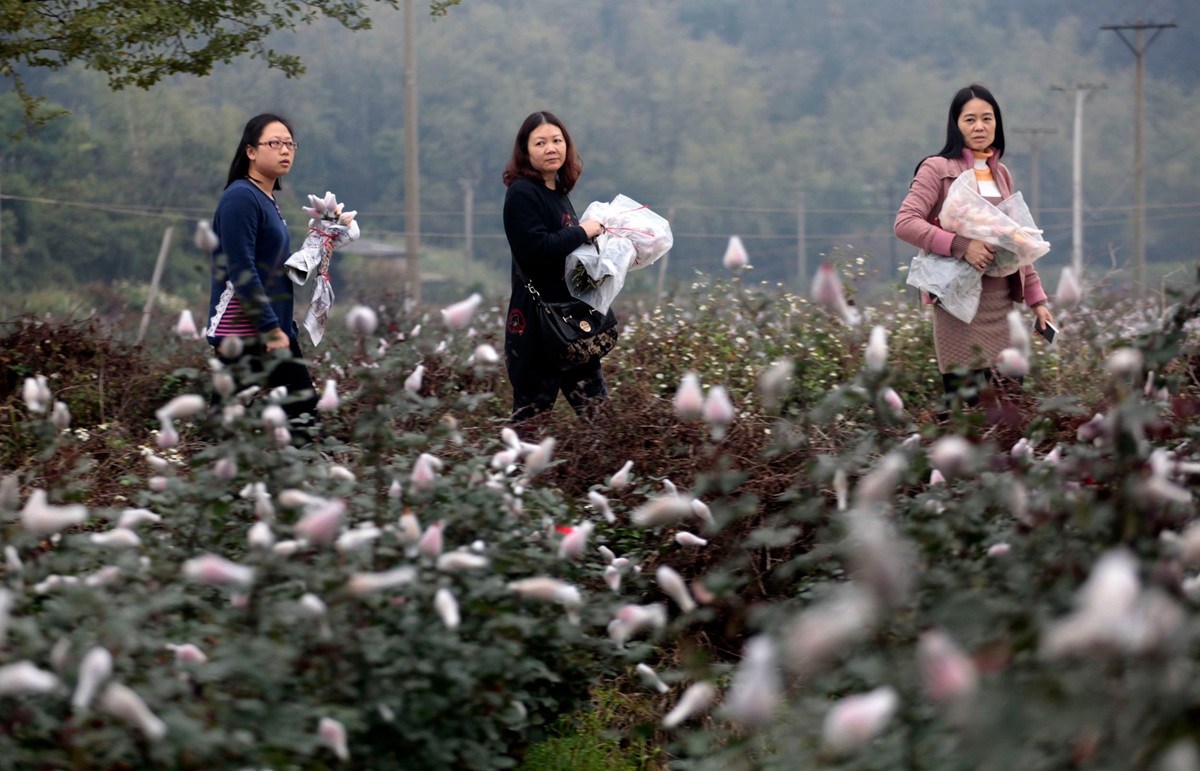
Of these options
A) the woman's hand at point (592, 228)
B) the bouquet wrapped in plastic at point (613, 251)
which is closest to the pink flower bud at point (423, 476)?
the bouquet wrapped in plastic at point (613, 251)

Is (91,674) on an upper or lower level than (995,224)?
lower

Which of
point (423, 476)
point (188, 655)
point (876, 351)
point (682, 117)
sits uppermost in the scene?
point (682, 117)

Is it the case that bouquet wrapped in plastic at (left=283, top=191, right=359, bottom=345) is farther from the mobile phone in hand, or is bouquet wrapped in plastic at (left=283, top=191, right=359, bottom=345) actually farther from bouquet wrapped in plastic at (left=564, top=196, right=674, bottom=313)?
the mobile phone in hand

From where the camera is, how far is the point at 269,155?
5.11 meters

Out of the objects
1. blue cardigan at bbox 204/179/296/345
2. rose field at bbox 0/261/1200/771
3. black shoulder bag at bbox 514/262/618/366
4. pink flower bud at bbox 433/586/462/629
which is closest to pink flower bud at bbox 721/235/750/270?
rose field at bbox 0/261/1200/771

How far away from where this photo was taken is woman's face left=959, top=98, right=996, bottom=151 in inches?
209

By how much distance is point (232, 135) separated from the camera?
58.3 metres

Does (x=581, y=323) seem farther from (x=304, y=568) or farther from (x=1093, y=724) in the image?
(x=1093, y=724)

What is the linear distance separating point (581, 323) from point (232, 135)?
56111 millimetres

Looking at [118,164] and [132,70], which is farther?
[118,164]

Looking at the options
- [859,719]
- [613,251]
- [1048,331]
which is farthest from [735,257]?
[1048,331]

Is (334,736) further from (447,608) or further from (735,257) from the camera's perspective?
(735,257)

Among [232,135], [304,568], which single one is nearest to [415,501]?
[304,568]

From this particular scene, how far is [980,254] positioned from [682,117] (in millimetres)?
72529
